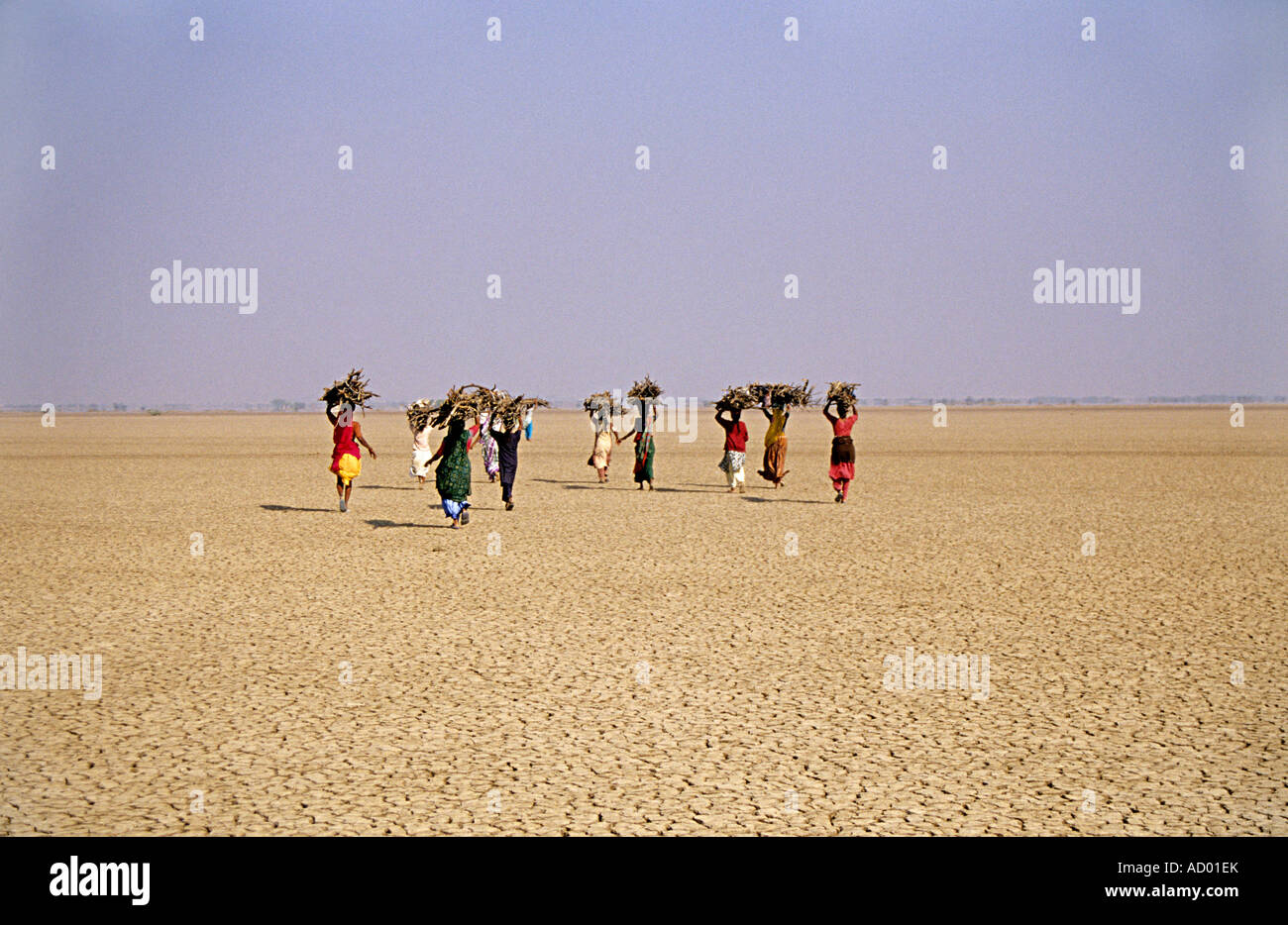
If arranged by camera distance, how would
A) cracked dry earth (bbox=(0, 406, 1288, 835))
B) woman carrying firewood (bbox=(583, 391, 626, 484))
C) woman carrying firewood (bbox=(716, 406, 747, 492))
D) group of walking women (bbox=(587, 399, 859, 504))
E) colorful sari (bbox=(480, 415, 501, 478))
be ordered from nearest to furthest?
cracked dry earth (bbox=(0, 406, 1288, 835))
colorful sari (bbox=(480, 415, 501, 478))
group of walking women (bbox=(587, 399, 859, 504))
woman carrying firewood (bbox=(716, 406, 747, 492))
woman carrying firewood (bbox=(583, 391, 626, 484))

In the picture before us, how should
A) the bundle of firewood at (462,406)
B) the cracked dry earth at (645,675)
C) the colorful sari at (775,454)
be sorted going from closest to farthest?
1. the cracked dry earth at (645,675)
2. the bundle of firewood at (462,406)
3. the colorful sari at (775,454)

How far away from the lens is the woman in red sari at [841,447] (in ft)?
70.9

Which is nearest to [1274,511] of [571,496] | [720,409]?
[720,409]

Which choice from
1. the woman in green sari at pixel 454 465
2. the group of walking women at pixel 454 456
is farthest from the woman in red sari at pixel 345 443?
the woman in green sari at pixel 454 465

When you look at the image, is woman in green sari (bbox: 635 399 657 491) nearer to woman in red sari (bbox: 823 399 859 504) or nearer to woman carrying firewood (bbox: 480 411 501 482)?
woman carrying firewood (bbox: 480 411 501 482)

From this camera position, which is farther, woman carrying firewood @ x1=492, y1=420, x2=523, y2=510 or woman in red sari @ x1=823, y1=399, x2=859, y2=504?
woman in red sari @ x1=823, y1=399, x2=859, y2=504

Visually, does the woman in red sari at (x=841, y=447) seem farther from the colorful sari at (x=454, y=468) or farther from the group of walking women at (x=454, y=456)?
the colorful sari at (x=454, y=468)

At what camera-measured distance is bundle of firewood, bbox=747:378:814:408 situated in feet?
79.2

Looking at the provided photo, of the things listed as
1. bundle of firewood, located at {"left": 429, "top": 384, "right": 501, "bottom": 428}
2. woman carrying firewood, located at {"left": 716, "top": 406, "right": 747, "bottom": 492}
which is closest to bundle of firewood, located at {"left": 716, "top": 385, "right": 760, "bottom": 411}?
woman carrying firewood, located at {"left": 716, "top": 406, "right": 747, "bottom": 492}

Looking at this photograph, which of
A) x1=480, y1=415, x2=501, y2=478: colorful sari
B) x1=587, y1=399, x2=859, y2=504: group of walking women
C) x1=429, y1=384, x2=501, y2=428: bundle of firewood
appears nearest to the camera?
x1=429, y1=384, x2=501, y2=428: bundle of firewood

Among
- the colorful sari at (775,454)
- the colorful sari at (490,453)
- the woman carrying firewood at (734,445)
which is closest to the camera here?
the colorful sari at (490,453)

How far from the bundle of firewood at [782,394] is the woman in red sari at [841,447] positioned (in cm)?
176

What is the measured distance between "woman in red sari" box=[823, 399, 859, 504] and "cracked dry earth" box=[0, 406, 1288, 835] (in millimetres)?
2654

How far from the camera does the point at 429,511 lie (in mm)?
21422
